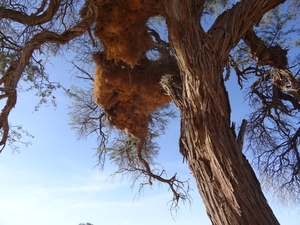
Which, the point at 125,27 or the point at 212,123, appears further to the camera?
the point at 125,27

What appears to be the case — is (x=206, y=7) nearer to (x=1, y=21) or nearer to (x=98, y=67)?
(x=98, y=67)

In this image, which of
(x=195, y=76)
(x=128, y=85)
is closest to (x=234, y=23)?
(x=195, y=76)

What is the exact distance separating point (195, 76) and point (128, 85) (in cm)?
408

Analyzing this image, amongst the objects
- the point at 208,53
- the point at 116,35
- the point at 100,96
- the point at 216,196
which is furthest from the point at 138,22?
the point at 216,196

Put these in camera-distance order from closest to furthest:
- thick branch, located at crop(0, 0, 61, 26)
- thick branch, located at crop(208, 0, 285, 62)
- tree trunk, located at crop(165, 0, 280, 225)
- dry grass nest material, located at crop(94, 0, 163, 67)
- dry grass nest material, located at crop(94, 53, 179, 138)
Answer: tree trunk, located at crop(165, 0, 280, 225) < thick branch, located at crop(208, 0, 285, 62) < thick branch, located at crop(0, 0, 61, 26) < dry grass nest material, located at crop(94, 0, 163, 67) < dry grass nest material, located at crop(94, 53, 179, 138)

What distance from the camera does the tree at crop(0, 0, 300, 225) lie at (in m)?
2.75

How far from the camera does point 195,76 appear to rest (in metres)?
3.12

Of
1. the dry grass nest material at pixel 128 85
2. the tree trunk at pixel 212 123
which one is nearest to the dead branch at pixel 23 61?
the tree trunk at pixel 212 123

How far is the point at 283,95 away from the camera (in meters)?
6.18

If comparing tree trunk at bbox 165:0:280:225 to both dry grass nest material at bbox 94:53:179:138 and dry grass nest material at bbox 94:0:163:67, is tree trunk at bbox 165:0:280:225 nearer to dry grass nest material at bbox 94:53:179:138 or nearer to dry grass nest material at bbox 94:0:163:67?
dry grass nest material at bbox 94:0:163:67

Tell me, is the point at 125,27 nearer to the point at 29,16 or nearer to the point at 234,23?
the point at 29,16

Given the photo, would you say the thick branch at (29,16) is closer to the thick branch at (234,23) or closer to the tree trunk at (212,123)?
the tree trunk at (212,123)

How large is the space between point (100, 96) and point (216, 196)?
4.92 metres

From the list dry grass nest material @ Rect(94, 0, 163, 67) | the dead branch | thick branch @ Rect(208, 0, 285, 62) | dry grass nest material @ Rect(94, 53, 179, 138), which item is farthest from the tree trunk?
dry grass nest material @ Rect(94, 53, 179, 138)
